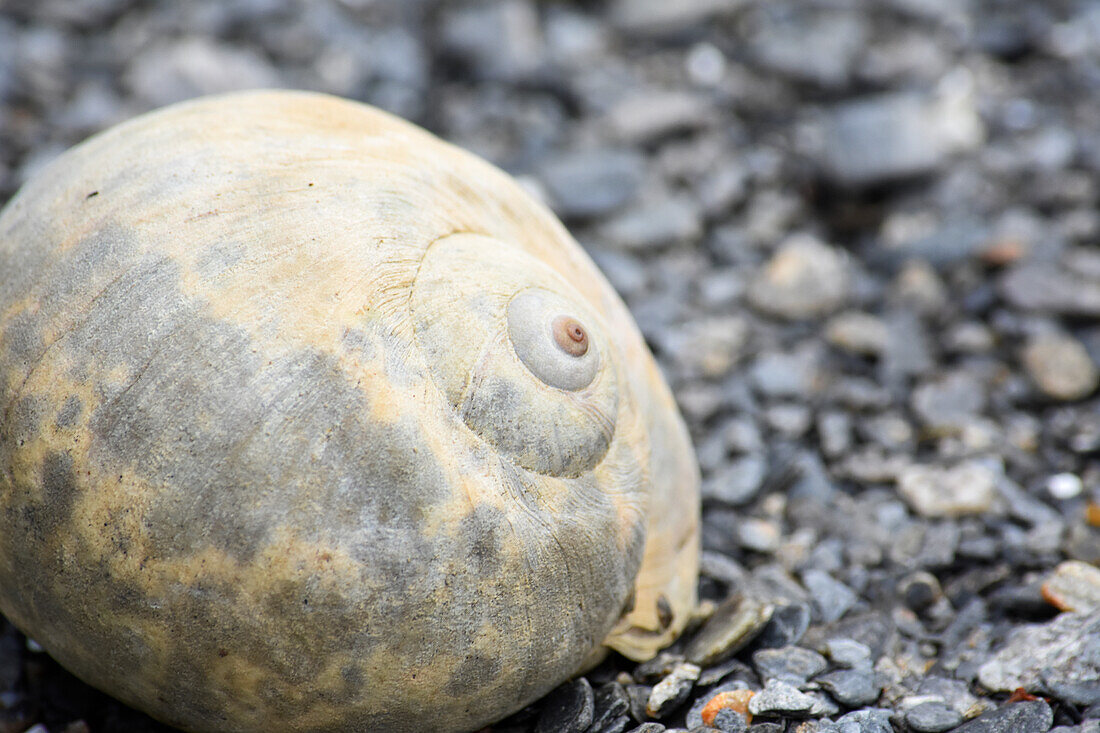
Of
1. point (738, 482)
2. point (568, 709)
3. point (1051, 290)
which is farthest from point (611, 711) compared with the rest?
point (1051, 290)

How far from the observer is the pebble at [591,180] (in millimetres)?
4289

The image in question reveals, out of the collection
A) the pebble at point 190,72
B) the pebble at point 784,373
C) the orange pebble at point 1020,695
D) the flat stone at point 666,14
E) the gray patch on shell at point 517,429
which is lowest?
the orange pebble at point 1020,695

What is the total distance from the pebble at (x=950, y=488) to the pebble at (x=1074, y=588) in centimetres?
41

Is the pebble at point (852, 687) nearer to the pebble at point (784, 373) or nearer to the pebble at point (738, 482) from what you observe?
the pebble at point (738, 482)

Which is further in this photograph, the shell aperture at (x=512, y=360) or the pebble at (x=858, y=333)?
the pebble at (x=858, y=333)

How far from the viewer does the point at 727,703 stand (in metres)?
2.39

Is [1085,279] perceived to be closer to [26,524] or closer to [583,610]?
[583,610]

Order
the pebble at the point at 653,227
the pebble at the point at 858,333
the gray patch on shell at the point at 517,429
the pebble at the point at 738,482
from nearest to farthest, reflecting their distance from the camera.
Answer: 1. the gray patch on shell at the point at 517,429
2. the pebble at the point at 738,482
3. the pebble at the point at 858,333
4. the pebble at the point at 653,227

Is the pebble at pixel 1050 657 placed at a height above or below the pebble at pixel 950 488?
below

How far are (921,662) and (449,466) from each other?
141cm

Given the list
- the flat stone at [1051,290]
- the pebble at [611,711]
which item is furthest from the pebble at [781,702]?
the flat stone at [1051,290]

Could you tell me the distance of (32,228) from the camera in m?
2.18

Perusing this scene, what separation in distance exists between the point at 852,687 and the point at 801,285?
1.97 meters

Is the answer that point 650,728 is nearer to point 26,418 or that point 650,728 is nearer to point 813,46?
point 26,418
